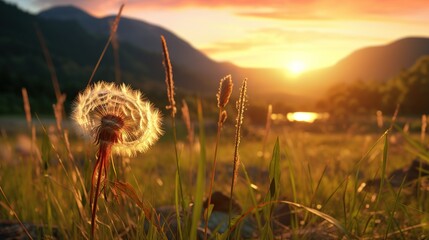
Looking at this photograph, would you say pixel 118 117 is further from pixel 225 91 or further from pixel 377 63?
pixel 377 63

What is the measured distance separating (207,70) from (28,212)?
19198 centimetres

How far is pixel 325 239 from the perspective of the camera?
7.30ft

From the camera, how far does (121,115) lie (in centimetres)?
150

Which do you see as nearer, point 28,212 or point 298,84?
point 28,212

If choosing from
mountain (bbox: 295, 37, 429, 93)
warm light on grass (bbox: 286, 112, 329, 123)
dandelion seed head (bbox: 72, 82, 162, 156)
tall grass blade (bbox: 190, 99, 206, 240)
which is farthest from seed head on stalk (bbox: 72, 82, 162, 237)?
mountain (bbox: 295, 37, 429, 93)

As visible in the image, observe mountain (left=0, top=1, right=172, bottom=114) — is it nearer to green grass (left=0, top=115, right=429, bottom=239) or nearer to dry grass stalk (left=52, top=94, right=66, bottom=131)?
green grass (left=0, top=115, right=429, bottom=239)

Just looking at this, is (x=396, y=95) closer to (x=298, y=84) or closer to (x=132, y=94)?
(x=132, y=94)

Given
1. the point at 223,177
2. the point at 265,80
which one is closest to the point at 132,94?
the point at 223,177

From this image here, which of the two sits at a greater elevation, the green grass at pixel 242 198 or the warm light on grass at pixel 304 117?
the green grass at pixel 242 198

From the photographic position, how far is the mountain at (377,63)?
16425 centimetres

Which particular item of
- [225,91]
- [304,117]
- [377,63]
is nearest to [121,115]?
[225,91]

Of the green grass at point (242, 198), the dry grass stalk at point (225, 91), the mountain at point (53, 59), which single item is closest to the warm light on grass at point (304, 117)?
the green grass at point (242, 198)

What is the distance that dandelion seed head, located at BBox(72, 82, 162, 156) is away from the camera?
4.98 ft

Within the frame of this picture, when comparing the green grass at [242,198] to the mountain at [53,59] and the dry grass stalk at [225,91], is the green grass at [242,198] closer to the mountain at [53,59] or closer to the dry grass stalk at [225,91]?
the dry grass stalk at [225,91]
